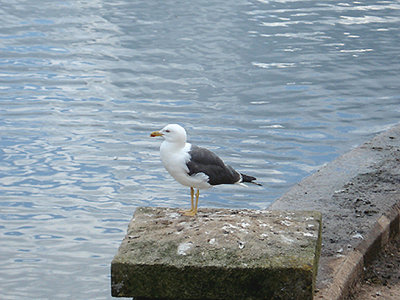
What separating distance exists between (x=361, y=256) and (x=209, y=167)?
3.14ft

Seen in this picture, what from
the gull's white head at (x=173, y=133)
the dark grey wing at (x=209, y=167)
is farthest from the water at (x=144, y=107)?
the gull's white head at (x=173, y=133)

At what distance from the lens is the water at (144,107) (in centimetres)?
632

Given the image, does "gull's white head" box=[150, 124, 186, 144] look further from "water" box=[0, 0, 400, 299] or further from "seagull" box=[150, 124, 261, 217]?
"water" box=[0, 0, 400, 299]

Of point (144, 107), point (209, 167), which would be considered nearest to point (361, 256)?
point (209, 167)

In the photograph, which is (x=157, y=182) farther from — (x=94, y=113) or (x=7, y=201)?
(x=94, y=113)

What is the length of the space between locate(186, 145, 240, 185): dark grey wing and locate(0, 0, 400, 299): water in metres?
1.73

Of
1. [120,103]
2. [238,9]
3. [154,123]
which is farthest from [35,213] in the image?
[238,9]

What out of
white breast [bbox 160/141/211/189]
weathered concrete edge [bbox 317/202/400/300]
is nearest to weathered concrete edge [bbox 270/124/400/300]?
weathered concrete edge [bbox 317/202/400/300]

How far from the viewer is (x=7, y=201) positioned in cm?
679

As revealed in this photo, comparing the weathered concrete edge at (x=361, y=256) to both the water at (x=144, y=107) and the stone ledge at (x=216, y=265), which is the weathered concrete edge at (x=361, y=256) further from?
the water at (x=144, y=107)

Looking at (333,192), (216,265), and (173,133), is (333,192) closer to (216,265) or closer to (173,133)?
(173,133)

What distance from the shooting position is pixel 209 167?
3916mm

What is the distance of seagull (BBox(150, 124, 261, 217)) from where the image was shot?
3775mm

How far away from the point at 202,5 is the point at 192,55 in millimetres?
4825
